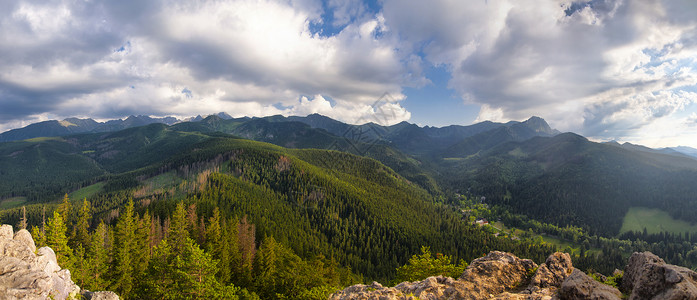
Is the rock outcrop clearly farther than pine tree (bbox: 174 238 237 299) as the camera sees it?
No

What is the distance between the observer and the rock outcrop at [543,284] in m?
12.7

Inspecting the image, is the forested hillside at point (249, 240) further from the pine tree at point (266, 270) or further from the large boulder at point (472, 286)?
the large boulder at point (472, 286)

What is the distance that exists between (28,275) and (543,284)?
42958mm

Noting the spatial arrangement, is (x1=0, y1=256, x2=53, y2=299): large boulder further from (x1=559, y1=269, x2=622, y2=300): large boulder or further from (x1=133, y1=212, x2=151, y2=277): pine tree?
(x1=559, y1=269, x2=622, y2=300): large boulder

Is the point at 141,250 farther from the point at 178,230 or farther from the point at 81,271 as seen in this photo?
the point at 81,271

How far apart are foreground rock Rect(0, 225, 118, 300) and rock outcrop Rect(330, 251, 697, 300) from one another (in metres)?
24.8

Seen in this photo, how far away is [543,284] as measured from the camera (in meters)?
20.6

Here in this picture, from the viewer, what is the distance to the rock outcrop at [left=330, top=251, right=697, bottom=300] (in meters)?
12.7

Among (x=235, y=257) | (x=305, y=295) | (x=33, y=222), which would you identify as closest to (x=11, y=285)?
(x=305, y=295)

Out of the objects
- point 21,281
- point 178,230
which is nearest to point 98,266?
point 178,230

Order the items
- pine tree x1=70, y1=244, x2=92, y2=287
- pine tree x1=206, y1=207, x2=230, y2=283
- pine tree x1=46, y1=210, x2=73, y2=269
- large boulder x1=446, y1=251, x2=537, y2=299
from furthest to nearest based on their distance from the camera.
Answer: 1. pine tree x1=206, y1=207, x2=230, y2=283
2. pine tree x1=46, y1=210, x2=73, y2=269
3. pine tree x1=70, y1=244, x2=92, y2=287
4. large boulder x1=446, y1=251, x2=537, y2=299

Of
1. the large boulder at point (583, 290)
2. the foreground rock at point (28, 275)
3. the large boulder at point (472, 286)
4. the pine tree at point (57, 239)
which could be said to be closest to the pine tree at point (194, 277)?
the foreground rock at point (28, 275)

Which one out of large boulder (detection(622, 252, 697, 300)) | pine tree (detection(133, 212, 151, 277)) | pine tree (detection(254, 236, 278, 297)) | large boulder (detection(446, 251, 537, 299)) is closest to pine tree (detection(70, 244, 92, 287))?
pine tree (detection(133, 212, 151, 277))

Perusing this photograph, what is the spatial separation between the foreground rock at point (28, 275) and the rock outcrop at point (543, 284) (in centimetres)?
2480
